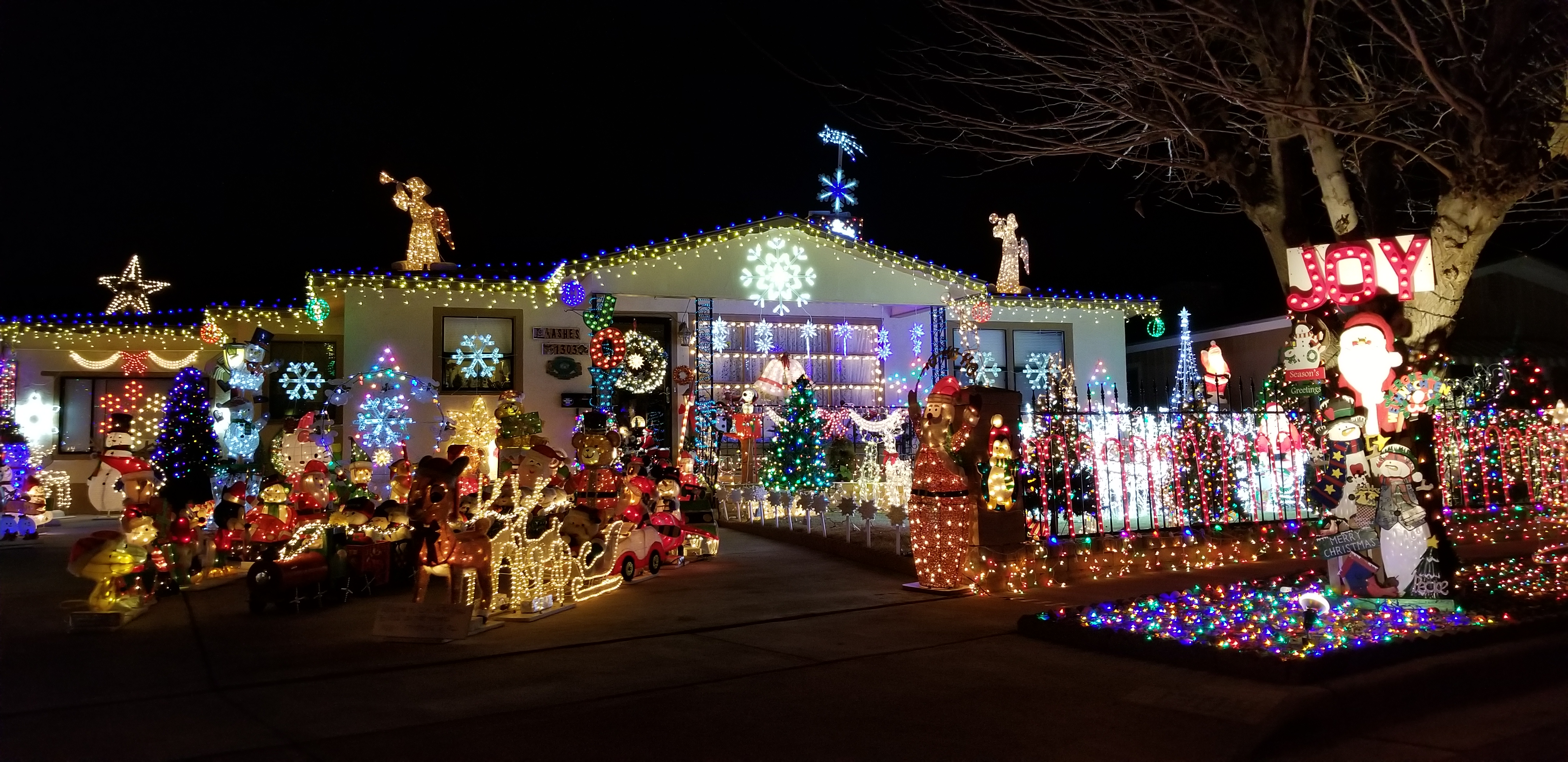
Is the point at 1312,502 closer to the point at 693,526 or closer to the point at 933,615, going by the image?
the point at 933,615

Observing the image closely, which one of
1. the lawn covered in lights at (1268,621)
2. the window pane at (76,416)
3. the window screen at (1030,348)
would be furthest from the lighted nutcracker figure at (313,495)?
the window screen at (1030,348)

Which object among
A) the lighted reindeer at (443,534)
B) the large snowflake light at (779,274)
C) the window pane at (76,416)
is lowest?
the lighted reindeer at (443,534)

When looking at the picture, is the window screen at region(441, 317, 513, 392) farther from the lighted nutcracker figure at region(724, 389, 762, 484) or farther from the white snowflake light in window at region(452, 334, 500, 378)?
the lighted nutcracker figure at region(724, 389, 762, 484)

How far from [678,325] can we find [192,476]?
1049cm

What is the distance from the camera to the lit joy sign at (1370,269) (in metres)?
8.87

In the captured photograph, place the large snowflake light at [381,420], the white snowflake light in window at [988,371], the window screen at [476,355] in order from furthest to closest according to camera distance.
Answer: the white snowflake light in window at [988,371], the window screen at [476,355], the large snowflake light at [381,420]

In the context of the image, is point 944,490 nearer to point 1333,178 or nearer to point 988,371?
point 1333,178

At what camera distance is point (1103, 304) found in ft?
76.9

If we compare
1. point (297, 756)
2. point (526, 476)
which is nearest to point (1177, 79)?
point (526, 476)

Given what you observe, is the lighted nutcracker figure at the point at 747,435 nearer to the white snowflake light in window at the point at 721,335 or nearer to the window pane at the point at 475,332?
the white snowflake light in window at the point at 721,335

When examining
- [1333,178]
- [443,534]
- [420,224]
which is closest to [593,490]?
[443,534]

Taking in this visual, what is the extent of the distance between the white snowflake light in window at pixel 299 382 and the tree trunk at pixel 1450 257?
58.6 ft

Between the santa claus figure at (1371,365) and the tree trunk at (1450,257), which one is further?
the tree trunk at (1450,257)

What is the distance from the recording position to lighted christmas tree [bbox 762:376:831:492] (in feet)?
53.8
